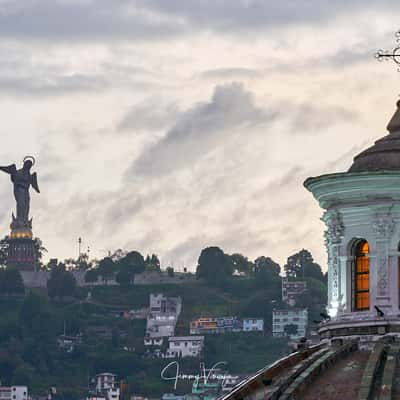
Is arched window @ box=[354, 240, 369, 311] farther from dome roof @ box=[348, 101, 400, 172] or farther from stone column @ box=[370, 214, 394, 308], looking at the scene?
dome roof @ box=[348, 101, 400, 172]

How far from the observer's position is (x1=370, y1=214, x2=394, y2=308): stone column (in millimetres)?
Result: 35031

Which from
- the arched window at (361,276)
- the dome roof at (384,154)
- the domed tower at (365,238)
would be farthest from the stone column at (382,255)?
the dome roof at (384,154)

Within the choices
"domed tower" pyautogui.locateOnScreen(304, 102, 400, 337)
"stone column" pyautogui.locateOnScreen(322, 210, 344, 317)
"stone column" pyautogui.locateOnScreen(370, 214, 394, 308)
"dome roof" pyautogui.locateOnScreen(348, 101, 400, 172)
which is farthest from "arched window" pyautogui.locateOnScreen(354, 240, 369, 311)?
"dome roof" pyautogui.locateOnScreen(348, 101, 400, 172)

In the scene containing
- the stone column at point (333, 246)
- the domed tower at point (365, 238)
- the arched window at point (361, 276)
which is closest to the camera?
the domed tower at point (365, 238)

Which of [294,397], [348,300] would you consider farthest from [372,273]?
[294,397]

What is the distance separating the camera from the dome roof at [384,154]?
35.1m

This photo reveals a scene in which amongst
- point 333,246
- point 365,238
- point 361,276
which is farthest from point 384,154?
point 361,276

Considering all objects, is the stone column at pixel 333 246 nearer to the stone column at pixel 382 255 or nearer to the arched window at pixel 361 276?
the arched window at pixel 361 276

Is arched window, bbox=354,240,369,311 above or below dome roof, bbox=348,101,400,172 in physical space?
below

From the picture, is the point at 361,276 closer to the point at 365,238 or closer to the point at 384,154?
the point at 365,238

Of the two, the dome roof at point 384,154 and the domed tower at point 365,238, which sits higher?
the dome roof at point 384,154

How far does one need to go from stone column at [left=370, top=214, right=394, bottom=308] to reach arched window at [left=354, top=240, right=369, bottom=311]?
45 cm

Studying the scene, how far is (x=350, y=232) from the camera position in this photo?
35.8 meters

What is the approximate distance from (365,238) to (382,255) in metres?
0.48
